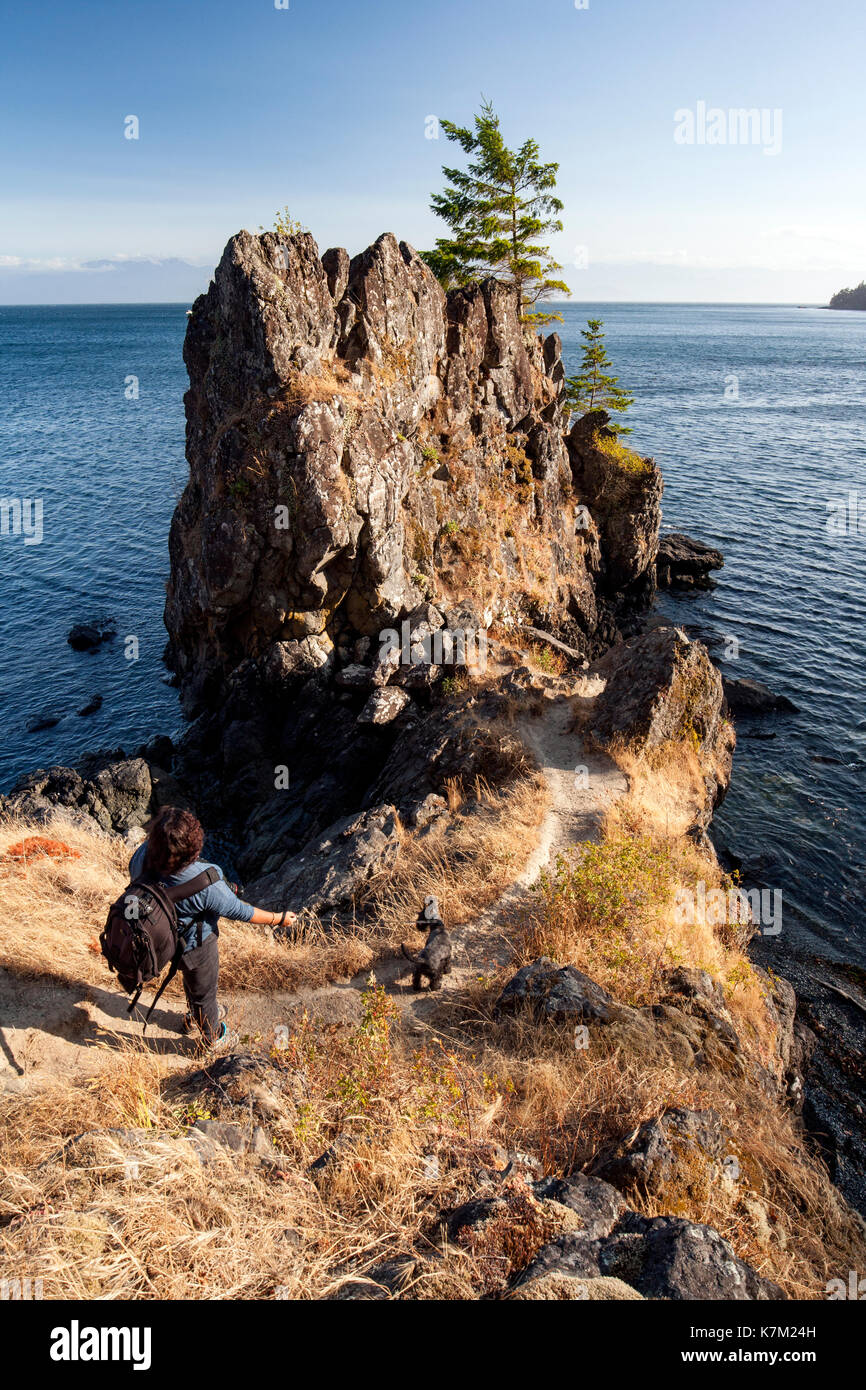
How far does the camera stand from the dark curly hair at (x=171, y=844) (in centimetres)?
627

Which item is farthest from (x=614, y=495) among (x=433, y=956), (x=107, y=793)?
(x=433, y=956)

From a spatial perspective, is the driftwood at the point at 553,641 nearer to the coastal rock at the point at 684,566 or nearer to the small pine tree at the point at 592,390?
the small pine tree at the point at 592,390

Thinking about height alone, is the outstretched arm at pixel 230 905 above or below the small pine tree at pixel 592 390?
below

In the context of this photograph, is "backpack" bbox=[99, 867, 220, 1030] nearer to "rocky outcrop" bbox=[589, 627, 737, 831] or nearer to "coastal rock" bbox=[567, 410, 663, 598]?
"rocky outcrop" bbox=[589, 627, 737, 831]

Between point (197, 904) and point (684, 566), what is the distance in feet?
126

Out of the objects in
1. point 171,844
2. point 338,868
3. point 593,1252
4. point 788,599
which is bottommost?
point 338,868

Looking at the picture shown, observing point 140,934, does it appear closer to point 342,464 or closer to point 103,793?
point 103,793

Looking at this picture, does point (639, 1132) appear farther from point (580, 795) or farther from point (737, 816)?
point (737, 816)

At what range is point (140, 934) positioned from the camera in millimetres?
5910

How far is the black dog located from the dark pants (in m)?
2.81

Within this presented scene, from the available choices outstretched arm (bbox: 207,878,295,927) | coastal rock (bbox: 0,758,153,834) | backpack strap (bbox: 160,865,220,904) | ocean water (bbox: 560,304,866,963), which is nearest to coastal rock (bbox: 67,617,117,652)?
coastal rock (bbox: 0,758,153,834)

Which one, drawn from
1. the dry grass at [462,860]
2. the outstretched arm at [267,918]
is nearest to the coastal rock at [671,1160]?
the outstretched arm at [267,918]

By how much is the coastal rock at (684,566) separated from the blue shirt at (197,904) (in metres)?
36.4
